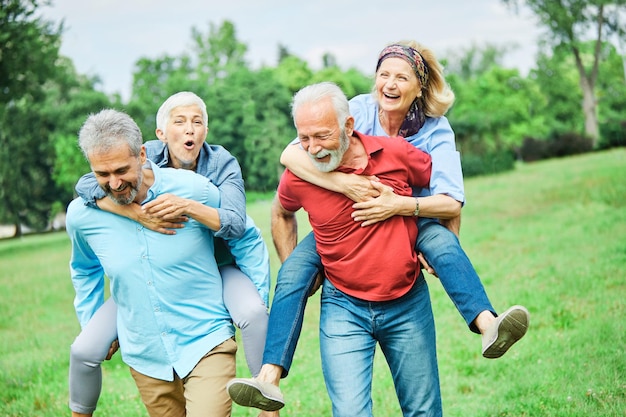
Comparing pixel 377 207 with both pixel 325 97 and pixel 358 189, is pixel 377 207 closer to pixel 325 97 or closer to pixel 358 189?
pixel 358 189

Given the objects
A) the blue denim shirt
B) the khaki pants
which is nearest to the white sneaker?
the khaki pants

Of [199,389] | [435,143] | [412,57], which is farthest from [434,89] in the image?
[199,389]

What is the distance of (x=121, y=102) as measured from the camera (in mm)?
48844

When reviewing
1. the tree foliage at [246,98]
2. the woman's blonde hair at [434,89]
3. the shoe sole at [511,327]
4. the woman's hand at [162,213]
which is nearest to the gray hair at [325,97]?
the woman's blonde hair at [434,89]

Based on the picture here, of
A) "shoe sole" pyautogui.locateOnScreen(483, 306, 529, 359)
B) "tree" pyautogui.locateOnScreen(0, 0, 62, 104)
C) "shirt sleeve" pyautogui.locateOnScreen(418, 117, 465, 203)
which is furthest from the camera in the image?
"tree" pyautogui.locateOnScreen(0, 0, 62, 104)

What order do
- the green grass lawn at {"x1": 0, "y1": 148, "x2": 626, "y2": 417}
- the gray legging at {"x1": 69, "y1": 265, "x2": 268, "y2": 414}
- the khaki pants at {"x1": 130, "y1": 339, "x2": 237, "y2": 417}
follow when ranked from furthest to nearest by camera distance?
the green grass lawn at {"x1": 0, "y1": 148, "x2": 626, "y2": 417}
the gray legging at {"x1": 69, "y1": 265, "x2": 268, "y2": 414}
the khaki pants at {"x1": 130, "y1": 339, "x2": 237, "y2": 417}

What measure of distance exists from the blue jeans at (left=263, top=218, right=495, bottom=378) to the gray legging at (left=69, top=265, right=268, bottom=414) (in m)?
0.26

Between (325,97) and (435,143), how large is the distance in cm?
82

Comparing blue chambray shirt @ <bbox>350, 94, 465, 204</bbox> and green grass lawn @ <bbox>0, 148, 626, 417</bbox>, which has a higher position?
blue chambray shirt @ <bbox>350, 94, 465, 204</bbox>

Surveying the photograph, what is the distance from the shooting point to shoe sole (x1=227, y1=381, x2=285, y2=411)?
3.81 m

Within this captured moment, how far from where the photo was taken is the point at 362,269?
407 cm

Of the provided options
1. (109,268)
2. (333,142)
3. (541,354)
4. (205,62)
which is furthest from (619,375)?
(205,62)

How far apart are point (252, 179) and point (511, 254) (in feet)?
23.3

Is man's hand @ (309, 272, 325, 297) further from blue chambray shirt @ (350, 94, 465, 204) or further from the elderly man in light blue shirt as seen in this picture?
blue chambray shirt @ (350, 94, 465, 204)
